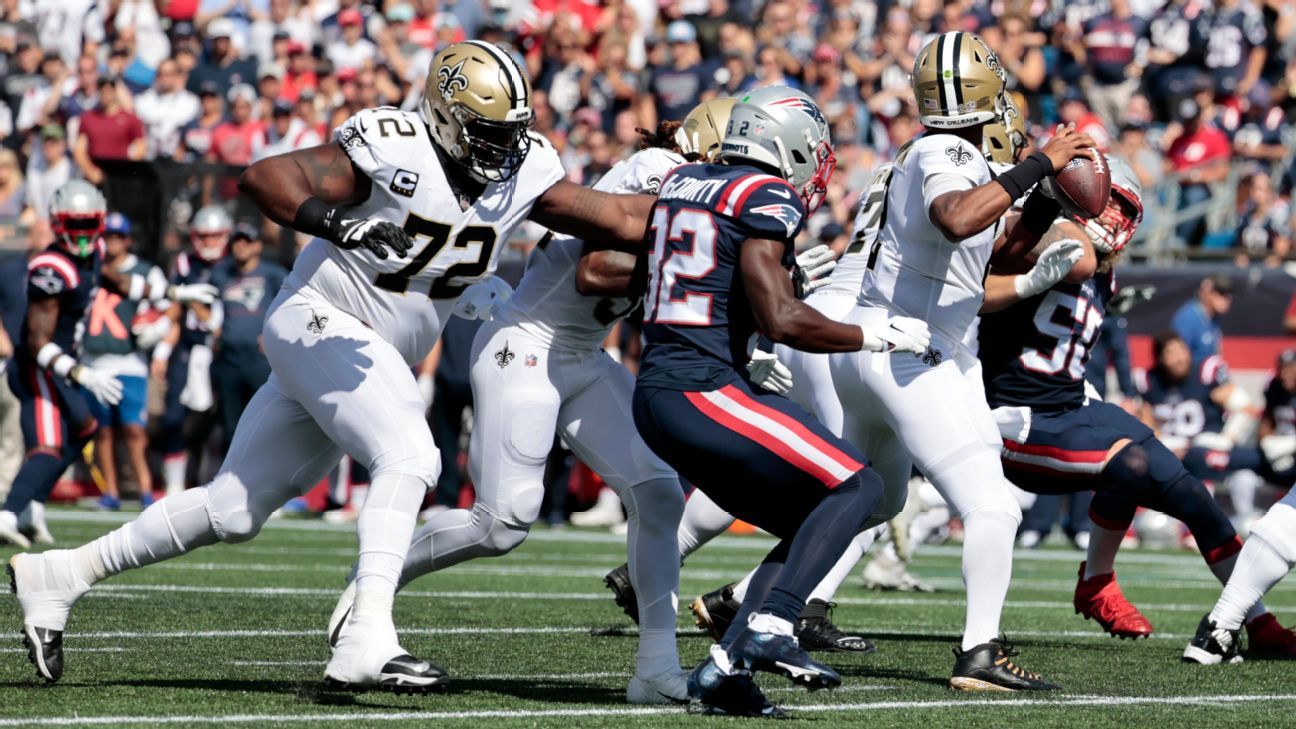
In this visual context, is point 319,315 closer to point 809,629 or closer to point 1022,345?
→ point 809,629

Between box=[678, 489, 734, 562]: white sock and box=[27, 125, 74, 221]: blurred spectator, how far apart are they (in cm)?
948

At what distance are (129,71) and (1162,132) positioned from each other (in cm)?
873

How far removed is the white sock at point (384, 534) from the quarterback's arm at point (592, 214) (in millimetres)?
801

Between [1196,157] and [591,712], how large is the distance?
38.3 ft

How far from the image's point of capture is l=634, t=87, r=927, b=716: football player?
471cm

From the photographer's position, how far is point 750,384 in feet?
16.1

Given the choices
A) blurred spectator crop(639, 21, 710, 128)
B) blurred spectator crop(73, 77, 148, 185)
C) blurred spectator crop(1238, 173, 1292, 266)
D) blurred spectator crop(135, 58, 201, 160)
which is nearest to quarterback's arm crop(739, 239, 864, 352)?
blurred spectator crop(1238, 173, 1292, 266)

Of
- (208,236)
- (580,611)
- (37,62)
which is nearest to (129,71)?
(37,62)

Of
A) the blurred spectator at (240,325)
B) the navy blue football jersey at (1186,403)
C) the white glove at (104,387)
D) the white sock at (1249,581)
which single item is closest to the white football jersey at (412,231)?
the white sock at (1249,581)

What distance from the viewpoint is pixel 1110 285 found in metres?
7.14

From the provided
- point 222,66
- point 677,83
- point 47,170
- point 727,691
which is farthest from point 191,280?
point 727,691

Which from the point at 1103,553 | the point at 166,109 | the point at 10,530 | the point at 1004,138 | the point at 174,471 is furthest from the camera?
the point at 166,109

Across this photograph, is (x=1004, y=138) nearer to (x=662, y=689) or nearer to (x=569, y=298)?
(x=569, y=298)

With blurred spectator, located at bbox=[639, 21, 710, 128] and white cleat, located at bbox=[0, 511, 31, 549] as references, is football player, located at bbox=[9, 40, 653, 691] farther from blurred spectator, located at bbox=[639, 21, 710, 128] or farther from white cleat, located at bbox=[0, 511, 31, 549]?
blurred spectator, located at bbox=[639, 21, 710, 128]
